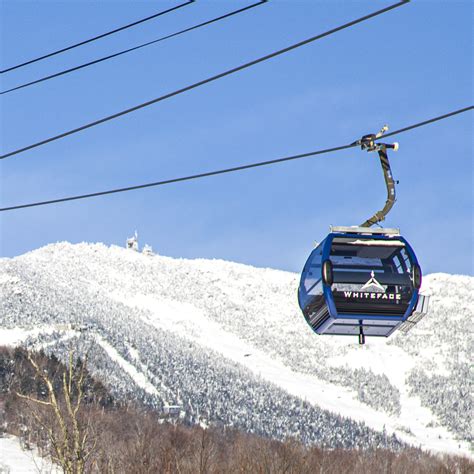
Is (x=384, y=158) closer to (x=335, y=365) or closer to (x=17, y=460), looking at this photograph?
(x=17, y=460)

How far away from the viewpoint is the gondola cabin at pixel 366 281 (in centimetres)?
1628

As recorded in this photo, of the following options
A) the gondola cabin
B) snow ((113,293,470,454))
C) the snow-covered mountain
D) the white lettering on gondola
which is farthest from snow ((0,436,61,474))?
snow ((113,293,470,454))

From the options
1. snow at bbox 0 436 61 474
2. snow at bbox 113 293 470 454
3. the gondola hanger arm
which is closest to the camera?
the gondola hanger arm

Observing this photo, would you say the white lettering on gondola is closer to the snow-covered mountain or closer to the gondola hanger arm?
the gondola hanger arm

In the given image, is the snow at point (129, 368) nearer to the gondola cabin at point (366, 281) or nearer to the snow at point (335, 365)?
the snow at point (335, 365)

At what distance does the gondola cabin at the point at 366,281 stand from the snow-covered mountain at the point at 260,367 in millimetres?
96345

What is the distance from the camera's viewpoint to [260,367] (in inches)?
6545

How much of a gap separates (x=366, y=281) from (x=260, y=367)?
15138 centimetres

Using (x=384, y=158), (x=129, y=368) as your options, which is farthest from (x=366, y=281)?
(x=129, y=368)

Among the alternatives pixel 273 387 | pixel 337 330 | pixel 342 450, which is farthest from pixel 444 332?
pixel 337 330

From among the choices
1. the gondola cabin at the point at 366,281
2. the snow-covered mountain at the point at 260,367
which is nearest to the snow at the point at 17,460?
the snow-covered mountain at the point at 260,367

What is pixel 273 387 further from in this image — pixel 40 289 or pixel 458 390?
pixel 40 289

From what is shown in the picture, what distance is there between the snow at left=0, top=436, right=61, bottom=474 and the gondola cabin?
5236cm

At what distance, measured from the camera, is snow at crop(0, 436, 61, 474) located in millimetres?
68125
